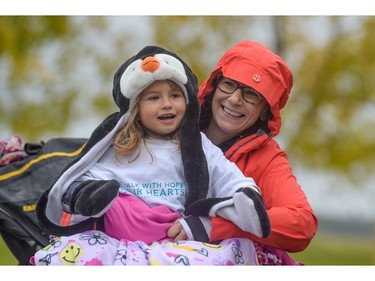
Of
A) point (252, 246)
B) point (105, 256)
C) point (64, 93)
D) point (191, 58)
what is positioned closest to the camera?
point (105, 256)

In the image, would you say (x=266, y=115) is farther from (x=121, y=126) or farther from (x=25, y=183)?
(x=25, y=183)

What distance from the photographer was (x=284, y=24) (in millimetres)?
10484

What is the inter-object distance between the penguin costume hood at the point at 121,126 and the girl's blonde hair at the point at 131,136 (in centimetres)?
2

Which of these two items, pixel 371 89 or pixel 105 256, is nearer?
pixel 105 256

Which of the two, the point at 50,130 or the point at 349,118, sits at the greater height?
the point at 349,118

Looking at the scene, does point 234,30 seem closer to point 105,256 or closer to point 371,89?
point 371,89

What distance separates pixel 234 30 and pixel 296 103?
53.1 inches

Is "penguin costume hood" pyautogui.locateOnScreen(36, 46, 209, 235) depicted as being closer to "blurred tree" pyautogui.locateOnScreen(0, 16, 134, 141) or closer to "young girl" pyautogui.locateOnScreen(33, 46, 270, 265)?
"young girl" pyautogui.locateOnScreen(33, 46, 270, 265)

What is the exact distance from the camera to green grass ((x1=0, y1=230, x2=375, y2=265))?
1009 cm

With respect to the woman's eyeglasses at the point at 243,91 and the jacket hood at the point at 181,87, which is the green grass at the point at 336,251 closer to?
the woman's eyeglasses at the point at 243,91

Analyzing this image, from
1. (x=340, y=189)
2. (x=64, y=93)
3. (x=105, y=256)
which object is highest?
(x=105, y=256)

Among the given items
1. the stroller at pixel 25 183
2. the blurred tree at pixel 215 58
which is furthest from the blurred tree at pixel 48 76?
the stroller at pixel 25 183

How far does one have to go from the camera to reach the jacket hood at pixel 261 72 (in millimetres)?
2801

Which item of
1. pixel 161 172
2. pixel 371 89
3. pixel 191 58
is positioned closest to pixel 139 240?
pixel 161 172
